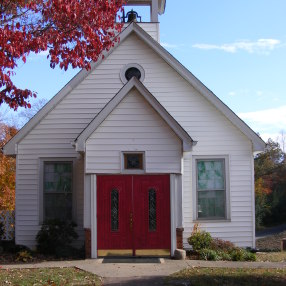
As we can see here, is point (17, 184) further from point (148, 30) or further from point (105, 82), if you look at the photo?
point (148, 30)

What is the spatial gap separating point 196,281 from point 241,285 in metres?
0.95

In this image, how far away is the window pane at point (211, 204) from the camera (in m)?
15.9

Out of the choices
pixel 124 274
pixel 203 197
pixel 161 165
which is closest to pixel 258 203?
pixel 203 197

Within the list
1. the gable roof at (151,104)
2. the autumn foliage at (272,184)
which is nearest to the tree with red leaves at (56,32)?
the gable roof at (151,104)

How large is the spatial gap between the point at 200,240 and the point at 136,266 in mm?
2879

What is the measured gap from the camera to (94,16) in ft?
33.8

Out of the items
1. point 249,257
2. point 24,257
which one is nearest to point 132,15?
point 24,257

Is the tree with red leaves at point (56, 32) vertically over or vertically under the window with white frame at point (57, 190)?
over

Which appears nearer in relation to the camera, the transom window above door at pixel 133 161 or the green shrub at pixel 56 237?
the transom window above door at pixel 133 161

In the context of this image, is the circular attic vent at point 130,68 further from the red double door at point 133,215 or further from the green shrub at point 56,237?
the green shrub at point 56,237

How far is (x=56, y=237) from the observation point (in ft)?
48.0

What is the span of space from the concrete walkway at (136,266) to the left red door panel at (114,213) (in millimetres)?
647

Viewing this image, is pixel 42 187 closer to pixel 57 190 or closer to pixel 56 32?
pixel 57 190

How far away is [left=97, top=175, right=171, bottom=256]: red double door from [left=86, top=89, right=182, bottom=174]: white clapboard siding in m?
0.41
